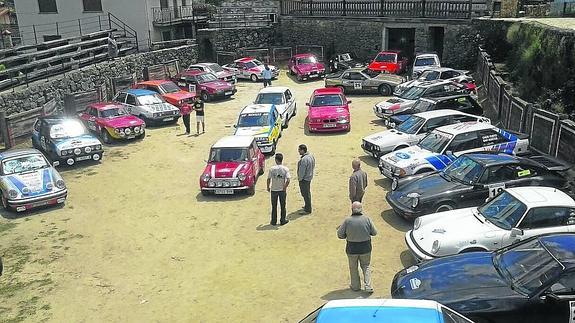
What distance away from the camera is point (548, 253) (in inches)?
271

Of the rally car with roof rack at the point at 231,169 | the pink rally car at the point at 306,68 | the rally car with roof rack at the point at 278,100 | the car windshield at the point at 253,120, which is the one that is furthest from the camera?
the pink rally car at the point at 306,68

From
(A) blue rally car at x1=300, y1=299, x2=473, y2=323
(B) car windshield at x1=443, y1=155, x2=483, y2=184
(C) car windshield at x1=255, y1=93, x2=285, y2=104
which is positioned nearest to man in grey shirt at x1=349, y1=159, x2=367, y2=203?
(B) car windshield at x1=443, y1=155, x2=483, y2=184

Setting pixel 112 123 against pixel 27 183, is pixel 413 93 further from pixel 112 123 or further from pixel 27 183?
pixel 27 183

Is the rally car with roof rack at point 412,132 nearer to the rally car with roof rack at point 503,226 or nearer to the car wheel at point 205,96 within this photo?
the rally car with roof rack at point 503,226

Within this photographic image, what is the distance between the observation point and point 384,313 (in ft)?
17.0

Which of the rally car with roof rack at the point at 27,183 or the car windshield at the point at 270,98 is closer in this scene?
the rally car with roof rack at the point at 27,183

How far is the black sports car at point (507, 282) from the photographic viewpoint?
6312 mm

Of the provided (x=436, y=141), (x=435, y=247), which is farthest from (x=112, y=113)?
(x=435, y=247)

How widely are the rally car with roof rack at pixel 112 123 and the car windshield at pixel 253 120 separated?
4532mm

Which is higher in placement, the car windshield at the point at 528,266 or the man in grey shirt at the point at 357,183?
the car windshield at the point at 528,266

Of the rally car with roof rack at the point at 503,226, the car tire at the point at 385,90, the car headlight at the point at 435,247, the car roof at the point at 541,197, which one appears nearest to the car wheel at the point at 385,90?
the car tire at the point at 385,90

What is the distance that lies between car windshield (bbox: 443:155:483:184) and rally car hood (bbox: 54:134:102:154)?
38.2 ft

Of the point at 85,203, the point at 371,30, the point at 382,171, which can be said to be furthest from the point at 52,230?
the point at 371,30

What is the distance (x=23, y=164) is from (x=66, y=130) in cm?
349
